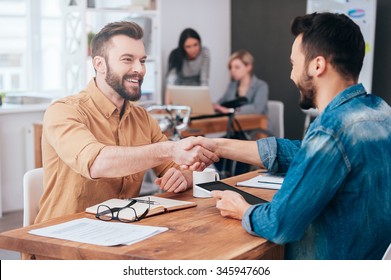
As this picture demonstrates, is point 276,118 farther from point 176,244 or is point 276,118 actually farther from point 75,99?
point 176,244

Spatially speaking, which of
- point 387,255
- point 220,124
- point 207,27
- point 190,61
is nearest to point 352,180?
point 387,255

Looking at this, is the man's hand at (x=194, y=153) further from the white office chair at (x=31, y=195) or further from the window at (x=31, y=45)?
the window at (x=31, y=45)

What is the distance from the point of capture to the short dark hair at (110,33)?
2447 millimetres

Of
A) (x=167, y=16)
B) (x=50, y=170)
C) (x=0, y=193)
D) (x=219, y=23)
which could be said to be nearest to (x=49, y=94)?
(x=0, y=193)

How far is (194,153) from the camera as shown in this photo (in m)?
2.29

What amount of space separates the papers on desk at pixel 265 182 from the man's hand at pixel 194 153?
0.56ft

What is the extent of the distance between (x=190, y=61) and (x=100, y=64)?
4.33 meters

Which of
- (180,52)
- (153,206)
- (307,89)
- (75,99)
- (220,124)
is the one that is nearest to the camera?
(307,89)

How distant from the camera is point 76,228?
6.04 ft

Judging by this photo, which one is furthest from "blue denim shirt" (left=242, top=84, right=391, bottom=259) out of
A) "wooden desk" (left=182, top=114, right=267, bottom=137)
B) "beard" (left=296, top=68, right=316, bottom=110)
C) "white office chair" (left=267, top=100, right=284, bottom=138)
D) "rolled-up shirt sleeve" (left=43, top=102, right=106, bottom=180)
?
"white office chair" (left=267, top=100, right=284, bottom=138)

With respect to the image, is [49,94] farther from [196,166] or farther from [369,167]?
[369,167]

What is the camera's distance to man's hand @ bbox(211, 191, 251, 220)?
1.93 meters

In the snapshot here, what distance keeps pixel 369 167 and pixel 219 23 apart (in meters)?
6.27
